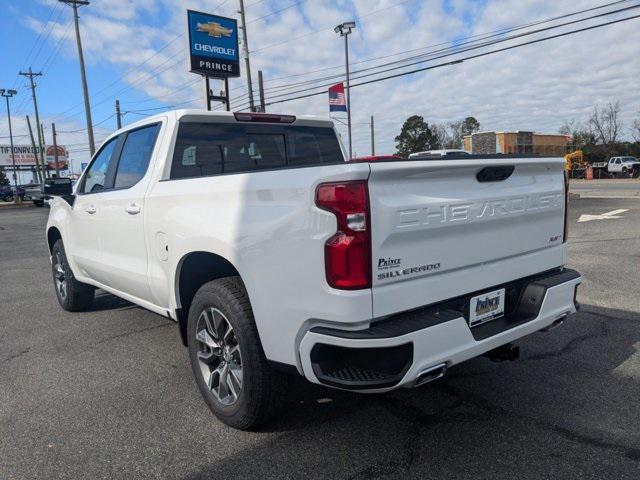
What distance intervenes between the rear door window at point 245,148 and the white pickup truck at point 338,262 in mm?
18

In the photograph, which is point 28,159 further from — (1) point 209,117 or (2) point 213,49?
(1) point 209,117

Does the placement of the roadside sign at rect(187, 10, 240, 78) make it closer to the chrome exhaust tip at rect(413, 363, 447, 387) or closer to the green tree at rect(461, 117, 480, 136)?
the chrome exhaust tip at rect(413, 363, 447, 387)

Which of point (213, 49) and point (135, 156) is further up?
point (213, 49)

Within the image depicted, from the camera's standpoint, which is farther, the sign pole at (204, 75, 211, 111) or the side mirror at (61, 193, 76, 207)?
the sign pole at (204, 75, 211, 111)

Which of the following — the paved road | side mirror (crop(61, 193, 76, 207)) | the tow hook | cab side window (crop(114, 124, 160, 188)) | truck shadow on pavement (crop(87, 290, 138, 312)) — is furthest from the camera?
the paved road

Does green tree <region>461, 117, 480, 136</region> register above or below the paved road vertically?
above

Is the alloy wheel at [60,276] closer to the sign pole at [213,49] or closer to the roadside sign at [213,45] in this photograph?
the sign pole at [213,49]

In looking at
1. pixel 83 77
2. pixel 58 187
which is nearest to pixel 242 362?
pixel 58 187

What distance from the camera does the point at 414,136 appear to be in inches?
2635

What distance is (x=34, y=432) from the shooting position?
3.23m

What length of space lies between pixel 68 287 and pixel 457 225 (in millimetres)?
4814

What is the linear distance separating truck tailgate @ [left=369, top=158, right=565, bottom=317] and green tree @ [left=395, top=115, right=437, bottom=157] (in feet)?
211

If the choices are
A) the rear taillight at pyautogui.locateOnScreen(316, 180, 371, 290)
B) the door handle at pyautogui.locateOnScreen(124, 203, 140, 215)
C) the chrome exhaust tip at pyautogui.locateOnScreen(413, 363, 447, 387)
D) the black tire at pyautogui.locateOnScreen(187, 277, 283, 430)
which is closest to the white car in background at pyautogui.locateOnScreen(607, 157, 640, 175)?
the door handle at pyautogui.locateOnScreen(124, 203, 140, 215)

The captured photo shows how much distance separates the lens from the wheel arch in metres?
3.30
